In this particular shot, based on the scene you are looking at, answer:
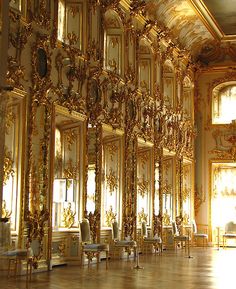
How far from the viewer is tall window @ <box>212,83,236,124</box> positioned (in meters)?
22.0

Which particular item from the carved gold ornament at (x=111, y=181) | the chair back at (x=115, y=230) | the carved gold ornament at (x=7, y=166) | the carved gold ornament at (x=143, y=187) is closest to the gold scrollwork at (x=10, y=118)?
the carved gold ornament at (x=7, y=166)

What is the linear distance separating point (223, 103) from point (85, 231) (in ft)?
38.9

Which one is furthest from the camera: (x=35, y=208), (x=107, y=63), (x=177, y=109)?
(x=177, y=109)

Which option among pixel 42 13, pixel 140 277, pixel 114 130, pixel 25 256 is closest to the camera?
pixel 25 256

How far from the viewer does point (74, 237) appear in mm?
12359

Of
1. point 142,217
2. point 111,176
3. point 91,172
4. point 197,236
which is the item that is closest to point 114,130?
point 111,176

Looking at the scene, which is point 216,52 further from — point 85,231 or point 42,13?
point 85,231

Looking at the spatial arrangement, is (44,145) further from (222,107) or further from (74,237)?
(222,107)

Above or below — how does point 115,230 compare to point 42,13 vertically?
below

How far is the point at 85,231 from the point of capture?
12.1 metres

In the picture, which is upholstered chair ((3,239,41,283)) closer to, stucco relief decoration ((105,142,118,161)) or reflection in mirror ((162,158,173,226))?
stucco relief decoration ((105,142,118,161))

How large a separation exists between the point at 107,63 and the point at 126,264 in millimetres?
5483

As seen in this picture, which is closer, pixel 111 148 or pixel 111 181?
pixel 111 181

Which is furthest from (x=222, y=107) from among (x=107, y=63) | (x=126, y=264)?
(x=126, y=264)
